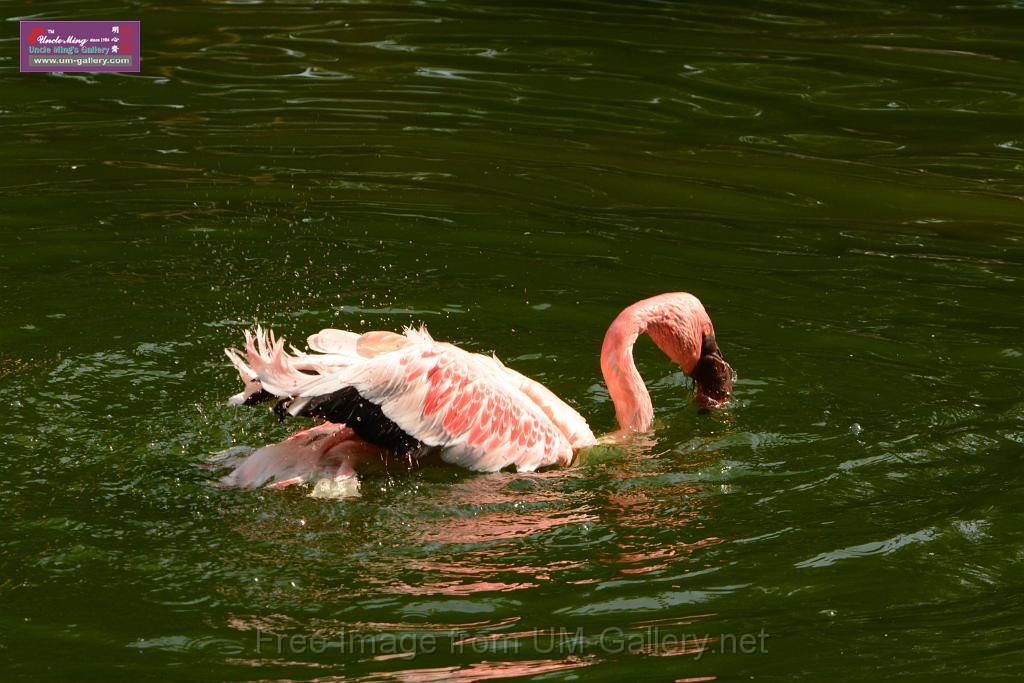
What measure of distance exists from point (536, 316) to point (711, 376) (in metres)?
1.45

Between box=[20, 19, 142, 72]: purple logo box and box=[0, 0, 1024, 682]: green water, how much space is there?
8.4 inches

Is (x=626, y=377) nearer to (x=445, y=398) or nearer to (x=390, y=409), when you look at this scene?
(x=445, y=398)

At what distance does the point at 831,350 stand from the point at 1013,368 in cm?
88

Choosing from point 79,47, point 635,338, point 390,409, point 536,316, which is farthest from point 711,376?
point 79,47

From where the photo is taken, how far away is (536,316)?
8.09 meters

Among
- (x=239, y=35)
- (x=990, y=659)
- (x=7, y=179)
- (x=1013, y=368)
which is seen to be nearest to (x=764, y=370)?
(x=1013, y=368)

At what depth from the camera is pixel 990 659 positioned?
15.3 ft

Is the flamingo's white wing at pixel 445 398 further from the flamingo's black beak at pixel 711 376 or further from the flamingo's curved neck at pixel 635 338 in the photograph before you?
the flamingo's black beak at pixel 711 376

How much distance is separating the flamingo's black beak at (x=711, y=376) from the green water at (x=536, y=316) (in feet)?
0.41

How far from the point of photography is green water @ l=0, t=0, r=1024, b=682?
481 cm

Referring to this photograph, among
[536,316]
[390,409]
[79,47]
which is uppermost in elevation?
[79,47]

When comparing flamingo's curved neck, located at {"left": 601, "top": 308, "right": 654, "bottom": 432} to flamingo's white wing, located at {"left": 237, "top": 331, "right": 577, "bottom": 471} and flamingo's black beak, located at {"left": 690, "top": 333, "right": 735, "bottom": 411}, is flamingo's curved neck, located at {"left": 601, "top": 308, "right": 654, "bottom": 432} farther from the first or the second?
flamingo's white wing, located at {"left": 237, "top": 331, "right": 577, "bottom": 471}

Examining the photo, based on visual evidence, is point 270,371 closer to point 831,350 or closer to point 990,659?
point 990,659

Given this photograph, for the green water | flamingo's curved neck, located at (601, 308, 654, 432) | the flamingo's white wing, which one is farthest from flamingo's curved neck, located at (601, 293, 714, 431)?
the flamingo's white wing
